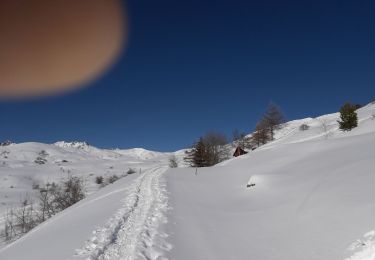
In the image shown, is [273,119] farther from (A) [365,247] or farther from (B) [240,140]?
(A) [365,247]

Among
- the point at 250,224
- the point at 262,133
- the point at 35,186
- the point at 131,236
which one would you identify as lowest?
the point at 131,236

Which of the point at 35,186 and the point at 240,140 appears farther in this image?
the point at 240,140

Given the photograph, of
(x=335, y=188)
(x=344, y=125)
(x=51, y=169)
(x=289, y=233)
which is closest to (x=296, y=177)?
(x=335, y=188)

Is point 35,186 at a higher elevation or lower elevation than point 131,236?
higher

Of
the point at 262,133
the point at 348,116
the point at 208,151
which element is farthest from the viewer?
the point at 262,133

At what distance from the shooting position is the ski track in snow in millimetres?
9430

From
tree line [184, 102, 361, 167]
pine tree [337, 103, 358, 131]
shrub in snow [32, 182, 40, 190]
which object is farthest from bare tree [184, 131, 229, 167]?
shrub in snow [32, 182, 40, 190]

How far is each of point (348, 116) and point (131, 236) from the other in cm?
3568

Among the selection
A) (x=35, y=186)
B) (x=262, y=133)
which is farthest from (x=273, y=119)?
(x=35, y=186)

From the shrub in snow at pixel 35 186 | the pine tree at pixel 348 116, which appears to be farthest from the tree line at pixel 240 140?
the shrub in snow at pixel 35 186

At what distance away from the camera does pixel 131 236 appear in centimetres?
1124

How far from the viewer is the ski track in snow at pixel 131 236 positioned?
9430 mm

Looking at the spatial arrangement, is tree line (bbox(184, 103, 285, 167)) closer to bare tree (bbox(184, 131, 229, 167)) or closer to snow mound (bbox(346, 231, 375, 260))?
bare tree (bbox(184, 131, 229, 167))

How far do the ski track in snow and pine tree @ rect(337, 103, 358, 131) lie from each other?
30166mm
